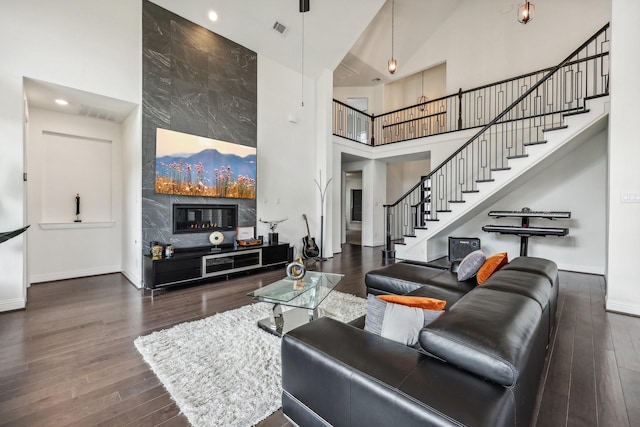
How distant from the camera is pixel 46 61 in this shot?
3.34 m

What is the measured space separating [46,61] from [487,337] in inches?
203

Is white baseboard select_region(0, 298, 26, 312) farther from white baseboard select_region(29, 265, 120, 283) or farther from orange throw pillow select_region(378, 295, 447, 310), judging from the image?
orange throw pillow select_region(378, 295, 447, 310)

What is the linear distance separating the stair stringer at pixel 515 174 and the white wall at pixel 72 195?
583 cm

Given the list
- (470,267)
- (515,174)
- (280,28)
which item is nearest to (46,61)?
(280,28)

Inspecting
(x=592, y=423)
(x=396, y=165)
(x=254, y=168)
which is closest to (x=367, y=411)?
(x=592, y=423)

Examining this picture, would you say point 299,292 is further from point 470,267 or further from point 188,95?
point 188,95

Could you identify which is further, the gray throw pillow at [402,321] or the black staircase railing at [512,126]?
the black staircase railing at [512,126]

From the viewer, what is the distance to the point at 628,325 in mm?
2824

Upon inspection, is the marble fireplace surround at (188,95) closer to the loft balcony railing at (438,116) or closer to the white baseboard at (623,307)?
the loft balcony railing at (438,116)

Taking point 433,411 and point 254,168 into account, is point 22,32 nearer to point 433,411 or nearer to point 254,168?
point 254,168

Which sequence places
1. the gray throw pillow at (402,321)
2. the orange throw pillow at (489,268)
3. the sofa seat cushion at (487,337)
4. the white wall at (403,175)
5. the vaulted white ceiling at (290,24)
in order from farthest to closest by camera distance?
1. the white wall at (403,175)
2. the vaulted white ceiling at (290,24)
3. the orange throw pillow at (489,268)
4. the gray throw pillow at (402,321)
5. the sofa seat cushion at (487,337)

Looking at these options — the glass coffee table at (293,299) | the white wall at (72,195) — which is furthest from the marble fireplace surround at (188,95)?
the glass coffee table at (293,299)

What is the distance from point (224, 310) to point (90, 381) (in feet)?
4.46

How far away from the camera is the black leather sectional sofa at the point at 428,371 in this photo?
3.12 ft
